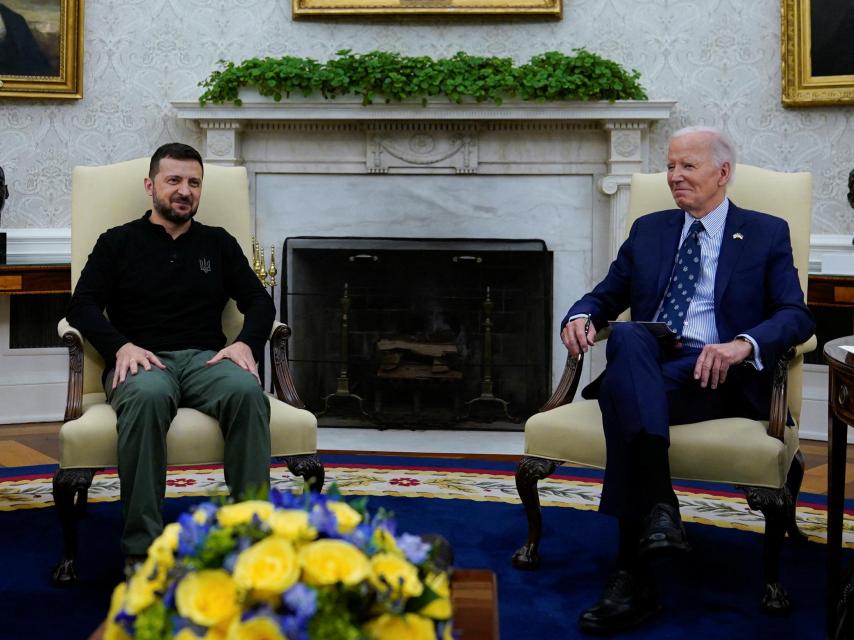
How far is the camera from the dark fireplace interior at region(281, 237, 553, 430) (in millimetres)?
4883

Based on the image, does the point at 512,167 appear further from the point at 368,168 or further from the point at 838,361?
the point at 838,361

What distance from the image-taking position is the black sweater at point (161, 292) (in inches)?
113

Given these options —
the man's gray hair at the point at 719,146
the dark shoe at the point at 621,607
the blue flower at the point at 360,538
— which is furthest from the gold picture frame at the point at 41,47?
the blue flower at the point at 360,538

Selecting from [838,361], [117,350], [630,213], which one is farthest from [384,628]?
[630,213]

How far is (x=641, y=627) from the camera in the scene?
229cm

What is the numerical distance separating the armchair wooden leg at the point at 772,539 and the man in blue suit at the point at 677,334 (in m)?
0.24

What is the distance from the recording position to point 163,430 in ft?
8.05

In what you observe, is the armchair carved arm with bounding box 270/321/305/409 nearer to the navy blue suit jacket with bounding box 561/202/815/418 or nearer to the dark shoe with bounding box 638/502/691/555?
the navy blue suit jacket with bounding box 561/202/815/418

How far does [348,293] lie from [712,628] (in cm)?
302

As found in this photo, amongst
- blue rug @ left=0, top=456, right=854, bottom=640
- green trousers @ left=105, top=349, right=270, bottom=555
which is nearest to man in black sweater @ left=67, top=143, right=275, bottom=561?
green trousers @ left=105, top=349, right=270, bottom=555

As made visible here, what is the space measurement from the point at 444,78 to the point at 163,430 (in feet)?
8.85

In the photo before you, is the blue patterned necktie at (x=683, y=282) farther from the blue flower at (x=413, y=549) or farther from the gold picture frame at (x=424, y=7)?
the gold picture frame at (x=424, y=7)

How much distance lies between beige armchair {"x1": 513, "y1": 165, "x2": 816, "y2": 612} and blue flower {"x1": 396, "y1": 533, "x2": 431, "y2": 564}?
141cm

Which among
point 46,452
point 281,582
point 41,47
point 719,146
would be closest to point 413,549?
point 281,582
